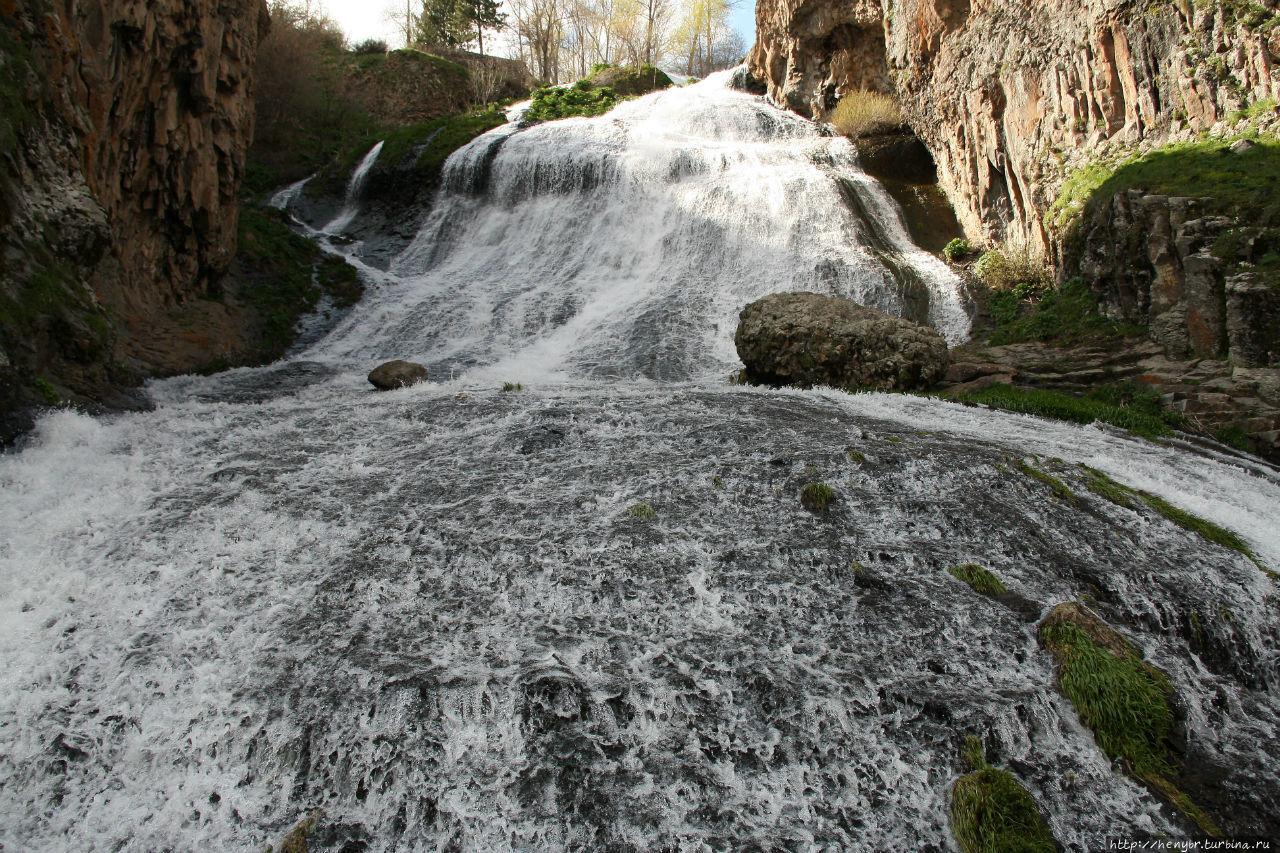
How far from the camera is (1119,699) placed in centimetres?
341

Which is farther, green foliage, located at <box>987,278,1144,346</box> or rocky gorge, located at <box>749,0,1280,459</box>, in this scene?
green foliage, located at <box>987,278,1144,346</box>

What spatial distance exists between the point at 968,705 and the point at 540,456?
14.3 ft

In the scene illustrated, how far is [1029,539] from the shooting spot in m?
5.04

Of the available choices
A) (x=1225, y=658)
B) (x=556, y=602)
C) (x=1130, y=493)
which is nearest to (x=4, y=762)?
(x=556, y=602)

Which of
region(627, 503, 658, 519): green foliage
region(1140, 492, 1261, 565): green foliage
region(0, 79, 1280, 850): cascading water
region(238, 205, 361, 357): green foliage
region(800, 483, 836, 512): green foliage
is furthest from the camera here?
region(238, 205, 361, 357): green foliage

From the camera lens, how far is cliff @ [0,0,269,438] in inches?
271

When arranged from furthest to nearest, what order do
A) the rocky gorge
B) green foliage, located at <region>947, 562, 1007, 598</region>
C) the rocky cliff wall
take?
the rocky cliff wall < the rocky gorge < green foliage, located at <region>947, 562, 1007, 598</region>

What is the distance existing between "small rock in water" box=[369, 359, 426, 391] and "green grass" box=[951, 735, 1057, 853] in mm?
9549

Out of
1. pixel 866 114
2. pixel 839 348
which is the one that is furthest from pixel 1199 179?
pixel 866 114

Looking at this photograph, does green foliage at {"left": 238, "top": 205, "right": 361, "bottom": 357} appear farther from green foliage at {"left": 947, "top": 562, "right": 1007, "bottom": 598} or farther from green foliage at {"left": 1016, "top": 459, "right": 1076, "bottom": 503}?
green foliage at {"left": 1016, "top": 459, "right": 1076, "bottom": 503}

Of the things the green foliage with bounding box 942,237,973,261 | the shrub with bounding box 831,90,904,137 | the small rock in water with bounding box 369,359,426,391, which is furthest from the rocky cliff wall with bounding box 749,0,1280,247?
the small rock in water with bounding box 369,359,426,391

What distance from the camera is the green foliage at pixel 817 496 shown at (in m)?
5.45

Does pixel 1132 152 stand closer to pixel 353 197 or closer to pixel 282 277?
pixel 282 277

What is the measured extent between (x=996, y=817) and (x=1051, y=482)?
12.9 ft
